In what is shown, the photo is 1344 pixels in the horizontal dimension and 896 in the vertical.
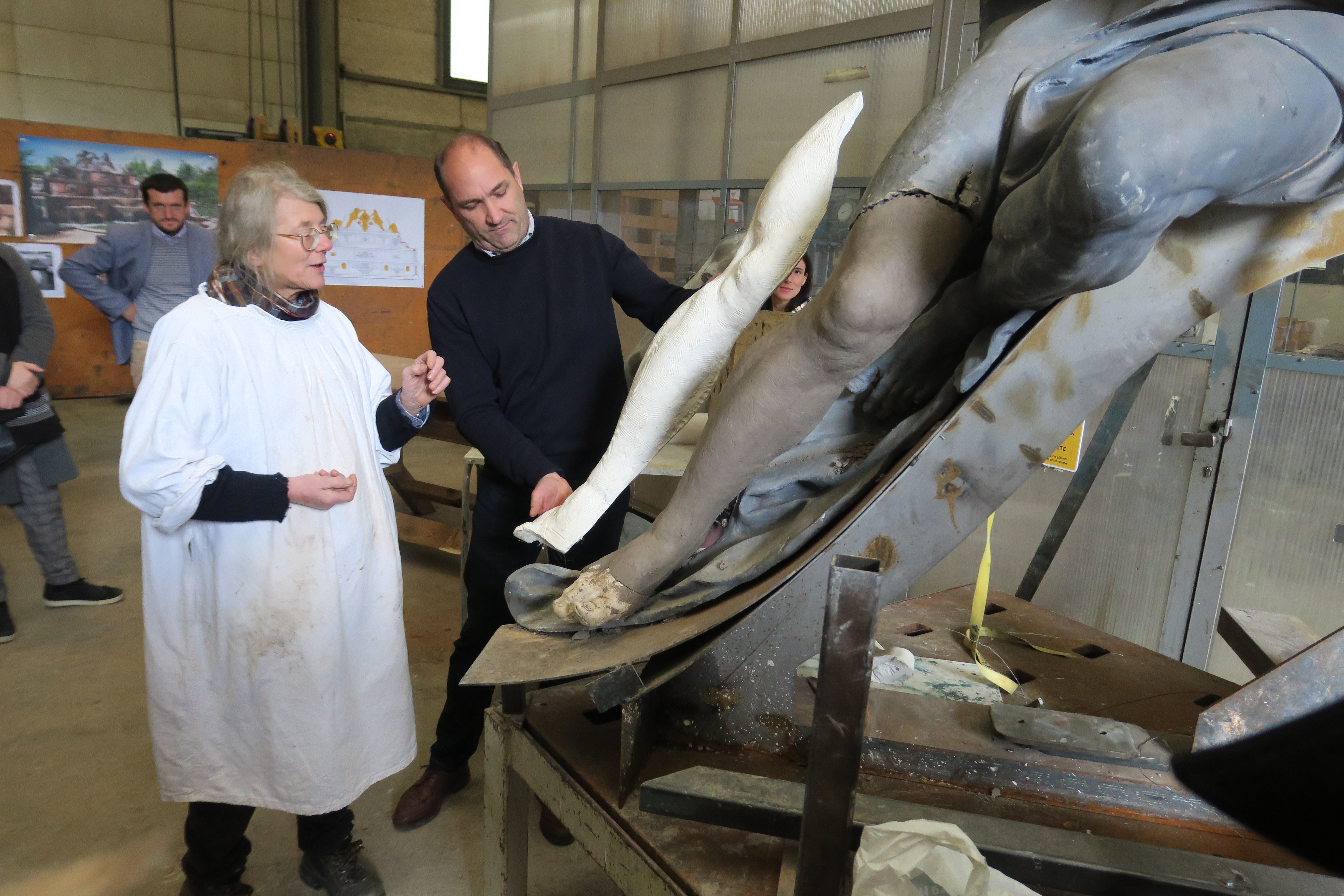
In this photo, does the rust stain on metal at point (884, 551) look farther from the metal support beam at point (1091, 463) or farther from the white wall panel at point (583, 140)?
the white wall panel at point (583, 140)

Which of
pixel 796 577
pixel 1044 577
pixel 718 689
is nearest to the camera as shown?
pixel 796 577

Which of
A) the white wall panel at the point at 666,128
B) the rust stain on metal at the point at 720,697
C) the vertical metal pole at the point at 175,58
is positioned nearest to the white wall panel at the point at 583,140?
the white wall panel at the point at 666,128

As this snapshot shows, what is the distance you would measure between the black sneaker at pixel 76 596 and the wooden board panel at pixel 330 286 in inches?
156

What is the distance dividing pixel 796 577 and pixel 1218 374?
2048mm

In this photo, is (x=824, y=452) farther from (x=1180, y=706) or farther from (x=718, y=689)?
(x=1180, y=706)

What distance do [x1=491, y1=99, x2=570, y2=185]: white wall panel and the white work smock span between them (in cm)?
389

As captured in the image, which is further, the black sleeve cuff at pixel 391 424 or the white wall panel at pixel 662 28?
the white wall panel at pixel 662 28

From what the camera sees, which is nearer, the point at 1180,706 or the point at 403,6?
the point at 1180,706

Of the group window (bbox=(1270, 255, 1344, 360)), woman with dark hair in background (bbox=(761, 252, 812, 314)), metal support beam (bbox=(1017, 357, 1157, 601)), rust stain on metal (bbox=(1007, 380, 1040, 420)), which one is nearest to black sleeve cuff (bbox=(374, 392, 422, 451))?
woman with dark hair in background (bbox=(761, 252, 812, 314))

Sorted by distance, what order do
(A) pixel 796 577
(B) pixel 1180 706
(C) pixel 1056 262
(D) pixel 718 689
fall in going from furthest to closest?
(B) pixel 1180 706 < (D) pixel 718 689 < (A) pixel 796 577 < (C) pixel 1056 262

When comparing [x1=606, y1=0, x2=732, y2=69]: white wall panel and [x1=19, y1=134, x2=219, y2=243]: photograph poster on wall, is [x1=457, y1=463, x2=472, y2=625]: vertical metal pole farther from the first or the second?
[x1=19, y1=134, x2=219, y2=243]: photograph poster on wall

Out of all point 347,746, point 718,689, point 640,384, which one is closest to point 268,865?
point 347,746

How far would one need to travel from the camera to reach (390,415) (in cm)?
195

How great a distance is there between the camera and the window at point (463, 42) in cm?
982
